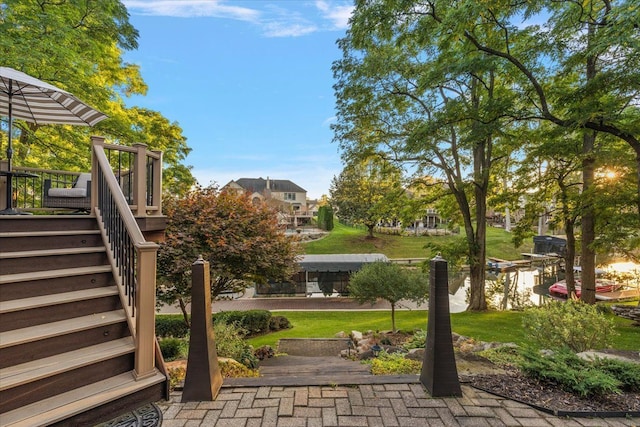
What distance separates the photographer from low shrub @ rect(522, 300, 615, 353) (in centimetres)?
390

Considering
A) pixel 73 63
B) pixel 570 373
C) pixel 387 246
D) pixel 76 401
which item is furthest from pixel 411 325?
pixel 387 246

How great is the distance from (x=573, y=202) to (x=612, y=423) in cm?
919

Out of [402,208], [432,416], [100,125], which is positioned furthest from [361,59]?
[432,416]

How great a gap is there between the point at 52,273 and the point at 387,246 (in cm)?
2583

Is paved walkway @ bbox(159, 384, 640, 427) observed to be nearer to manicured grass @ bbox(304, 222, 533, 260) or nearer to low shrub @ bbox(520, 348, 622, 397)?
low shrub @ bbox(520, 348, 622, 397)

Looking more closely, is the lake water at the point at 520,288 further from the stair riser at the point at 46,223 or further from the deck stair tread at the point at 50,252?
the stair riser at the point at 46,223

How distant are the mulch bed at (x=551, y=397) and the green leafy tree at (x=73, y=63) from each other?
9.23m

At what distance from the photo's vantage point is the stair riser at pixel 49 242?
10.6ft

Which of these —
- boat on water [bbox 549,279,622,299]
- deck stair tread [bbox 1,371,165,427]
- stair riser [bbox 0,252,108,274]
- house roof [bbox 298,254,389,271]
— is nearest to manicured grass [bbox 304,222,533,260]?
house roof [bbox 298,254,389,271]

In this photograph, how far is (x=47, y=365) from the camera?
249 centimetres

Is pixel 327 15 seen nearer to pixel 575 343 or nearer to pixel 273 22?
pixel 273 22

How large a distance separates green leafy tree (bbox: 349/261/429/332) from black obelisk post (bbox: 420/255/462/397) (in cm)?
493

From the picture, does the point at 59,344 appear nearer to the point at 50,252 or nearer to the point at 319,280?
the point at 50,252

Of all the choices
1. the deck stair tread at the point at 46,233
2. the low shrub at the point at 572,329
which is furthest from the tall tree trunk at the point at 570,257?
the deck stair tread at the point at 46,233
